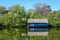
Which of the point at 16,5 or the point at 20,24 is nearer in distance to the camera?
the point at 20,24

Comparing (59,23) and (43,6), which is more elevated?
(43,6)

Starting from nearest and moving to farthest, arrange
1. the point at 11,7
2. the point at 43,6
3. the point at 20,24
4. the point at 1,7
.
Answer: the point at 20,24 → the point at 11,7 → the point at 1,7 → the point at 43,6

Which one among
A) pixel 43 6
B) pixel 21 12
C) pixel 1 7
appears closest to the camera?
pixel 21 12

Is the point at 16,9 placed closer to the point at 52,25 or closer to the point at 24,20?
the point at 24,20


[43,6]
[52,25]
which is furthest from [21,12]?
[43,6]

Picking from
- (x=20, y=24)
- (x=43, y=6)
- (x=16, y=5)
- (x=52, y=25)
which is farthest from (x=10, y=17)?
(x=43, y=6)

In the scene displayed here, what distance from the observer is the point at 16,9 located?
176ft

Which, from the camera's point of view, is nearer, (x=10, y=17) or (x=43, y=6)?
(x=10, y=17)

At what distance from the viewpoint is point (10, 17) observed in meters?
49.2

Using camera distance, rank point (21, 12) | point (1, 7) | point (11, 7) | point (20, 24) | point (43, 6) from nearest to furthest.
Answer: point (20, 24), point (21, 12), point (11, 7), point (1, 7), point (43, 6)

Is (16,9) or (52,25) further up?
(16,9)

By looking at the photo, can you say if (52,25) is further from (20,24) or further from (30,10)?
(30,10)

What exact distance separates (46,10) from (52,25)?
21.0 m

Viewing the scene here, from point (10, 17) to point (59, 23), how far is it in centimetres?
1245
